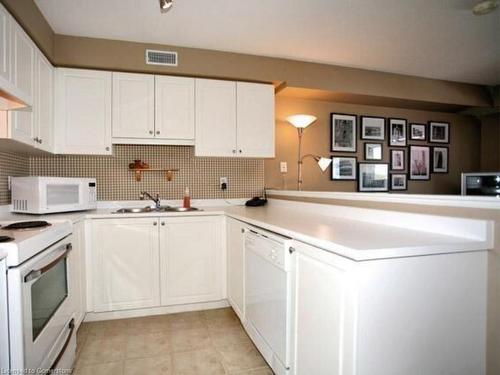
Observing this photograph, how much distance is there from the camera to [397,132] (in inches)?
154

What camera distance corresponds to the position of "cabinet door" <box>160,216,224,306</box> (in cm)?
255

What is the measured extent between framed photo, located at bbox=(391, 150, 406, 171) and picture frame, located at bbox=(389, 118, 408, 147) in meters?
0.09

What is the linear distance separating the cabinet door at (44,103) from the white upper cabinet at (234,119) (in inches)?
46.3

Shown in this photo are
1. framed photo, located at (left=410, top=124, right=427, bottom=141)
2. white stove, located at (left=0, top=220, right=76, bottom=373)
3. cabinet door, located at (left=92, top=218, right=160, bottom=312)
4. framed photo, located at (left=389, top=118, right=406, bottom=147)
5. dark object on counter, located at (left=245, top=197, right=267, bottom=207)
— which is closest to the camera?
white stove, located at (left=0, top=220, right=76, bottom=373)

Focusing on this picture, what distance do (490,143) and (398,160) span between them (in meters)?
1.47

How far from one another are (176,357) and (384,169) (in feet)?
10.5

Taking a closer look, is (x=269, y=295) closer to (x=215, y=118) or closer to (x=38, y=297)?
(x=38, y=297)

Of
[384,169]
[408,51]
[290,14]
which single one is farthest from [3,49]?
[384,169]

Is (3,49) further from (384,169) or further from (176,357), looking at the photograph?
(384,169)

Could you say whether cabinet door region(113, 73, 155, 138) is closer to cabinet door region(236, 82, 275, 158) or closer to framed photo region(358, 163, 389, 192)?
cabinet door region(236, 82, 275, 158)

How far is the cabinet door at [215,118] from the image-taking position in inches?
110

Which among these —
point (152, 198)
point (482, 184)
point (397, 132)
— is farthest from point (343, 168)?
point (152, 198)

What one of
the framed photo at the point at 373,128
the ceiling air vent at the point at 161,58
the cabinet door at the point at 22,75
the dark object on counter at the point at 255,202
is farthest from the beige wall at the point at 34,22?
the framed photo at the point at 373,128

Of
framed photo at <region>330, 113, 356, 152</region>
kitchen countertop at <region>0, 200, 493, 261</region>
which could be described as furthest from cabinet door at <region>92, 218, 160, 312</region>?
framed photo at <region>330, 113, 356, 152</region>
